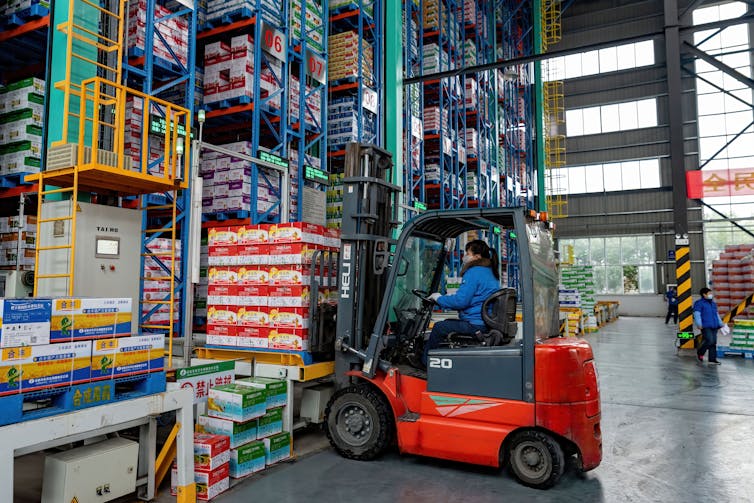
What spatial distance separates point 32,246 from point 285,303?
147 inches

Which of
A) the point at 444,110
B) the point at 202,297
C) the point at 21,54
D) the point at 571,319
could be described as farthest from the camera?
the point at 571,319

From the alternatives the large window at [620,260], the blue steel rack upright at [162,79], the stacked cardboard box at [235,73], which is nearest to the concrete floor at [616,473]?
the blue steel rack upright at [162,79]

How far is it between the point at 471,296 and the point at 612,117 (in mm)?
28398

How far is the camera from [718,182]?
47.8 ft

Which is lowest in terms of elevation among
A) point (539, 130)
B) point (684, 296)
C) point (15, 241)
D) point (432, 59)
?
point (684, 296)

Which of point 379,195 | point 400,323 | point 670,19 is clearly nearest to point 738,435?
→ point 400,323

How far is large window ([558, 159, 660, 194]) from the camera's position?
93.0ft

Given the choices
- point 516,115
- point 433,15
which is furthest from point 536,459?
point 516,115

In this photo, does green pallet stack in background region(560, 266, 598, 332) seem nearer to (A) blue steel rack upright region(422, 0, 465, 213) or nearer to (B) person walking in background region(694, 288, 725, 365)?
(A) blue steel rack upright region(422, 0, 465, 213)

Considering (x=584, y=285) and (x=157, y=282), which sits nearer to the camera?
(x=157, y=282)

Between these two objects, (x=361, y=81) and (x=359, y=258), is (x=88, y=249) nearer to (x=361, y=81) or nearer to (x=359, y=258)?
(x=359, y=258)

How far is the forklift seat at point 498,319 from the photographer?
176 inches

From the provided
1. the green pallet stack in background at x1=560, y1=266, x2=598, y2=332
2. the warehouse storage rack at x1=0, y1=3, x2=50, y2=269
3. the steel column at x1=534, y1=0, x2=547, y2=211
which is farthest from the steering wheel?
the steel column at x1=534, y1=0, x2=547, y2=211

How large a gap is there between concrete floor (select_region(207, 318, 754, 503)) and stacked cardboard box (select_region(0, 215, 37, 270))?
170 inches
